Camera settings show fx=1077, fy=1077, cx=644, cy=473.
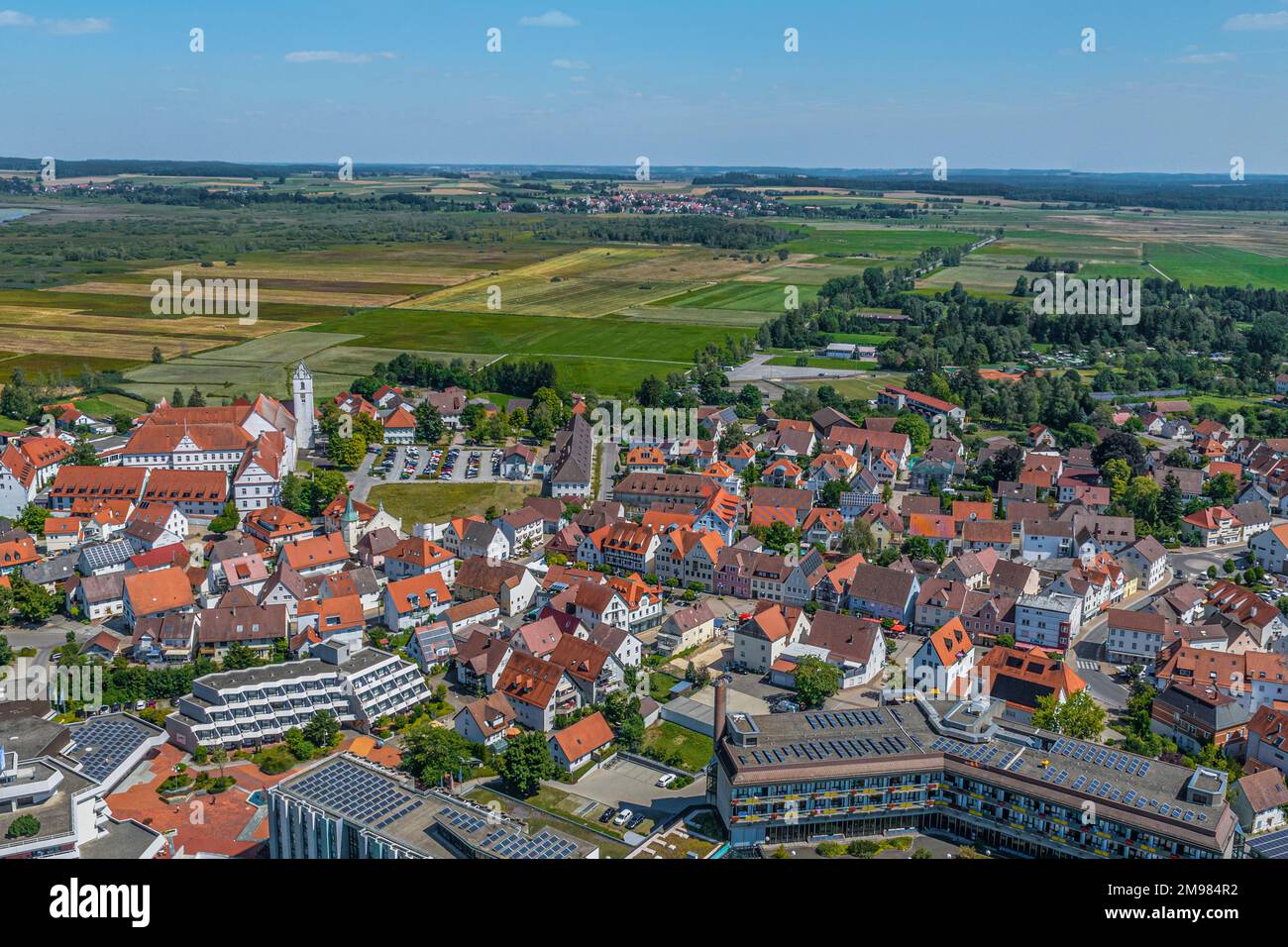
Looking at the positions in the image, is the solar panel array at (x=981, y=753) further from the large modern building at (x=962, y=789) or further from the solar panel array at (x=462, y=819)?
the solar panel array at (x=462, y=819)

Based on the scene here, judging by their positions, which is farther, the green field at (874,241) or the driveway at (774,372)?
the green field at (874,241)

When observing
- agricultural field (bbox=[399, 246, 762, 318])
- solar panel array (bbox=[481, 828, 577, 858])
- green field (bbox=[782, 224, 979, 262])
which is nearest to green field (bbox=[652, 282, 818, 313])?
agricultural field (bbox=[399, 246, 762, 318])

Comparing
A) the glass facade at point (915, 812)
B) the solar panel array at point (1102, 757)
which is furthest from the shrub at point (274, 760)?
the solar panel array at point (1102, 757)

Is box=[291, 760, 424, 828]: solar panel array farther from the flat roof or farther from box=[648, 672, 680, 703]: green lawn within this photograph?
box=[648, 672, 680, 703]: green lawn

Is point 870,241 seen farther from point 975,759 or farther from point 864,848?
point 864,848
